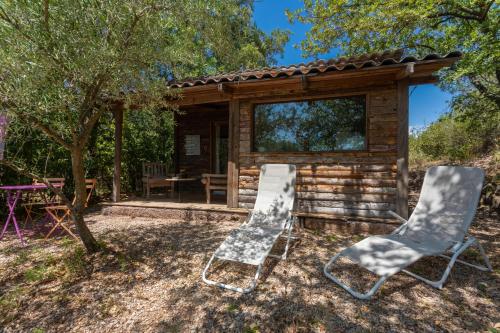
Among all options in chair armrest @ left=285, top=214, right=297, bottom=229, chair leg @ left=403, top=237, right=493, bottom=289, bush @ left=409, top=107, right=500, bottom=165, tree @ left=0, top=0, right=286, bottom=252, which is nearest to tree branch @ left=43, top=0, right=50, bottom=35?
tree @ left=0, top=0, right=286, bottom=252

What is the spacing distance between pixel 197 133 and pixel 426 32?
748cm

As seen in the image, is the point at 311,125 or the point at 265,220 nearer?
the point at 265,220

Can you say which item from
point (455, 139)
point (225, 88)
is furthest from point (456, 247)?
point (455, 139)

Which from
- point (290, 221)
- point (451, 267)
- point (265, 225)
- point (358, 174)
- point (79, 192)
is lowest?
point (451, 267)

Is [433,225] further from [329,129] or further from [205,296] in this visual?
[205,296]

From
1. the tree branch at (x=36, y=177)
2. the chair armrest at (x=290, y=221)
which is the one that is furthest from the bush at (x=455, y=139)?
the tree branch at (x=36, y=177)

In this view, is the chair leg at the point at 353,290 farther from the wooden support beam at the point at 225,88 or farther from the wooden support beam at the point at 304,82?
the wooden support beam at the point at 225,88

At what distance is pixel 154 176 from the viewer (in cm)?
733

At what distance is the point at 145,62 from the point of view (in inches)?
127

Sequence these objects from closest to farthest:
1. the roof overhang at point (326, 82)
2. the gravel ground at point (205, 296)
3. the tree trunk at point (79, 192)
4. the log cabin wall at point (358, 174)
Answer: the gravel ground at point (205, 296)
the tree trunk at point (79, 192)
the roof overhang at point (326, 82)
the log cabin wall at point (358, 174)

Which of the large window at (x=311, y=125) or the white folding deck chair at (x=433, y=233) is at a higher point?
the large window at (x=311, y=125)

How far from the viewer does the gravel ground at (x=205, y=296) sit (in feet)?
7.41

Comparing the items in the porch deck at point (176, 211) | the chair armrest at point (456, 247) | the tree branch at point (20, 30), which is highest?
the tree branch at point (20, 30)

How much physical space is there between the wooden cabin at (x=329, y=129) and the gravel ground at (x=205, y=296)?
1327 millimetres
